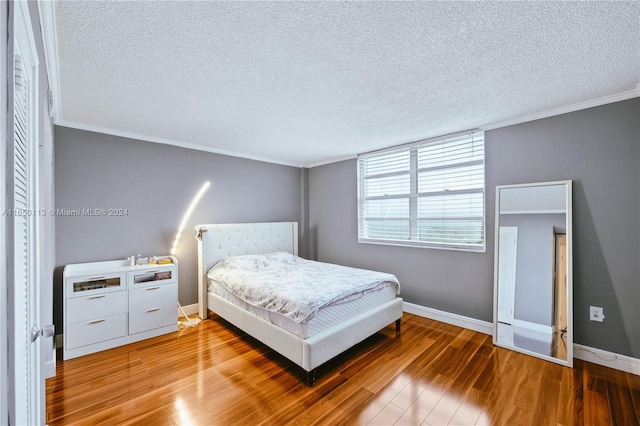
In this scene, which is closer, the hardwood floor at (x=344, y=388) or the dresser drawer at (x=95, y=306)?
the hardwood floor at (x=344, y=388)

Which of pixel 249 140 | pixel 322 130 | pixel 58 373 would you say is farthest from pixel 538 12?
pixel 58 373

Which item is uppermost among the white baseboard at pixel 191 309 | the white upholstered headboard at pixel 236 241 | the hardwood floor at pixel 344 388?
the white upholstered headboard at pixel 236 241

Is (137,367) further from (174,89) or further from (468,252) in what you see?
(468,252)

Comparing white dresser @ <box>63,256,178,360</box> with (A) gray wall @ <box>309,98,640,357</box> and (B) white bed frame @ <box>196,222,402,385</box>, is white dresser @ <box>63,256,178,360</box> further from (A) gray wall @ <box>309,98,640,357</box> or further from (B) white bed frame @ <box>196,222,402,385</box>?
(A) gray wall @ <box>309,98,640,357</box>

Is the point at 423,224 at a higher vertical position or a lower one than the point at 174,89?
lower

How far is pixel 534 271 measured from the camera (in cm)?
291

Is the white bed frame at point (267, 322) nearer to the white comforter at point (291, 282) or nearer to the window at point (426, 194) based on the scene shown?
the white comforter at point (291, 282)

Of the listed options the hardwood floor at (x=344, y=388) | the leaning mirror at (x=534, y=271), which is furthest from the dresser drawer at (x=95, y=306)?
the leaning mirror at (x=534, y=271)

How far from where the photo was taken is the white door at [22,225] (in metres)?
0.76

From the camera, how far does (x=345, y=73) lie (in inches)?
79.3

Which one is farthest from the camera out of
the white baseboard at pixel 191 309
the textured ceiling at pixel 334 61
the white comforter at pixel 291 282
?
the white baseboard at pixel 191 309

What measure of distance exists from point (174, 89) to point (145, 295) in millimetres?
2244

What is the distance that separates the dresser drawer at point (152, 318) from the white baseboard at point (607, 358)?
423 centimetres

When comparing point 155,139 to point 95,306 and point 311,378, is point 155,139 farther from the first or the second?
point 311,378
